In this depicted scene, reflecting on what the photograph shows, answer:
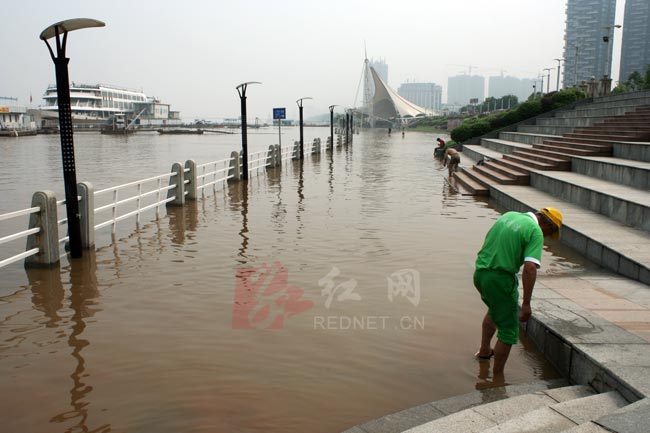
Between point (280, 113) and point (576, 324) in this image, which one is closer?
point (576, 324)

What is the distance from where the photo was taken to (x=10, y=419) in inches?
152

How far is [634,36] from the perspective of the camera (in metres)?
116

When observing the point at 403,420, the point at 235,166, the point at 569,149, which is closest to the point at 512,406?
the point at 403,420

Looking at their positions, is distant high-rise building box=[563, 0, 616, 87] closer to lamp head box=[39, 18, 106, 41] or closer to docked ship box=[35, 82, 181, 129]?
docked ship box=[35, 82, 181, 129]

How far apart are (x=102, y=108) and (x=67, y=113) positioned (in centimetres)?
11836

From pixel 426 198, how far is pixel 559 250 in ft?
21.6

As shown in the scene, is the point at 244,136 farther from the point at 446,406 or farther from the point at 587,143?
the point at 446,406

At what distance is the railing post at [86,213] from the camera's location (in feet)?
28.3

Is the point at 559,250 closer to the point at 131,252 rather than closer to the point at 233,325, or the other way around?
the point at 233,325

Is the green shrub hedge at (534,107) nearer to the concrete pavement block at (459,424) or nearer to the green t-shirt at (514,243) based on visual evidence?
the green t-shirt at (514,243)

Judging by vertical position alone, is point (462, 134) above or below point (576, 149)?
above

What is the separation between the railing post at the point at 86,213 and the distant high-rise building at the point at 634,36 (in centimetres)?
12453

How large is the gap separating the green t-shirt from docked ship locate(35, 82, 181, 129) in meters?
105

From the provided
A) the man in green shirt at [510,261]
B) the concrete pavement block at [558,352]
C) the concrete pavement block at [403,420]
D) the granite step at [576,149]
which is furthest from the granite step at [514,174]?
the concrete pavement block at [403,420]
